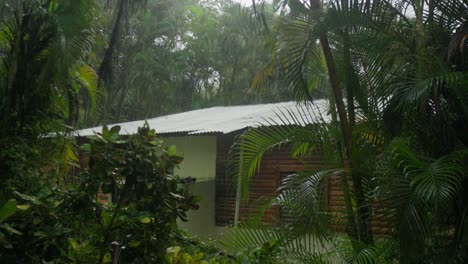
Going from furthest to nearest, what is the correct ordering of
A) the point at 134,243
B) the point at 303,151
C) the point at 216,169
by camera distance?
1. the point at 216,169
2. the point at 303,151
3. the point at 134,243

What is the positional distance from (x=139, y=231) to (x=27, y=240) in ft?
2.38

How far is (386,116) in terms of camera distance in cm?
414

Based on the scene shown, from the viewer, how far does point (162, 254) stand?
390 centimetres

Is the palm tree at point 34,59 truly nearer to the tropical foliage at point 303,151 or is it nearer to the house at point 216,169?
the tropical foliage at point 303,151

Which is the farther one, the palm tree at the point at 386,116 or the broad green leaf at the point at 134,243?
the broad green leaf at the point at 134,243

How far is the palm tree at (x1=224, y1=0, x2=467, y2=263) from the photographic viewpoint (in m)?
3.57

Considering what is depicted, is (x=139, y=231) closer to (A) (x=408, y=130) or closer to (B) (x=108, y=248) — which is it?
(B) (x=108, y=248)

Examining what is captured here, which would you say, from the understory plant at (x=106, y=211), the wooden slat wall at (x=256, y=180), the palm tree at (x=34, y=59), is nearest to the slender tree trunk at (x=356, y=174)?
the understory plant at (x=106, y=211)

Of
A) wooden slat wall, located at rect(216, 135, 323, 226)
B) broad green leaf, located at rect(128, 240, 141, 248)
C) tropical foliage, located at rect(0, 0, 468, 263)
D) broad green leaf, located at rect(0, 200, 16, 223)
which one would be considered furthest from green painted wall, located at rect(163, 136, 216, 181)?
broad green leaf, located at rect(0, 200, 16, 223)

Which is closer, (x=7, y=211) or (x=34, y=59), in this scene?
(x=7, y=211)

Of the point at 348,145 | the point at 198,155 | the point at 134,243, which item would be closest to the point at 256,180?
the point at 198,155

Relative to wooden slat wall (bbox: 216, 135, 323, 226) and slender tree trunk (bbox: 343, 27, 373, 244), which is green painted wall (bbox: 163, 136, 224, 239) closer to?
wooden slat wall (bbox: 216, 135, 323, 226)

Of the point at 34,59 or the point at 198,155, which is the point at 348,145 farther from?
the point at 198,155

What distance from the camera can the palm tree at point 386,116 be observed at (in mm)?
3572
